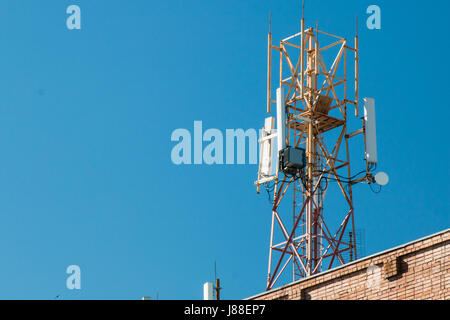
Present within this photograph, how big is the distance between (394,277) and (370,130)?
2360cm

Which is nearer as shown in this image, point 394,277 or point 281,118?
point 394,277

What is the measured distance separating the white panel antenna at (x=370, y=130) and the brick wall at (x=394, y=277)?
2071 cm

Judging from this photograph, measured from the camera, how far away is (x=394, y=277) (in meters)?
36.7

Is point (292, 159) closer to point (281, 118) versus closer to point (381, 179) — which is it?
point (281, 118)

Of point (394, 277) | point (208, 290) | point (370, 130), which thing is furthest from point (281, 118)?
point (394, 277)

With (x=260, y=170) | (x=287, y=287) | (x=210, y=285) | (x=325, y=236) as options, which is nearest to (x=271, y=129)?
(x=260, y=170)

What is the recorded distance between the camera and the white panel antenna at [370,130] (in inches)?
2328

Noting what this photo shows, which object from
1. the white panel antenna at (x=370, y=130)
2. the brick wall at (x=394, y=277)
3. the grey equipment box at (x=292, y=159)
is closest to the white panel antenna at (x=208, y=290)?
the brick wall at (x=394, y=277)

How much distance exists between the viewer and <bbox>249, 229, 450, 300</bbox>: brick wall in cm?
3541

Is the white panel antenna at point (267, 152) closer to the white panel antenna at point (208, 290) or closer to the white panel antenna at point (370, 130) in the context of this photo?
the white panel antenna at point (370, 130)

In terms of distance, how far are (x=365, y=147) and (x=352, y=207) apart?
2980 millimetres

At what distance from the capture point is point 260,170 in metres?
59.7
